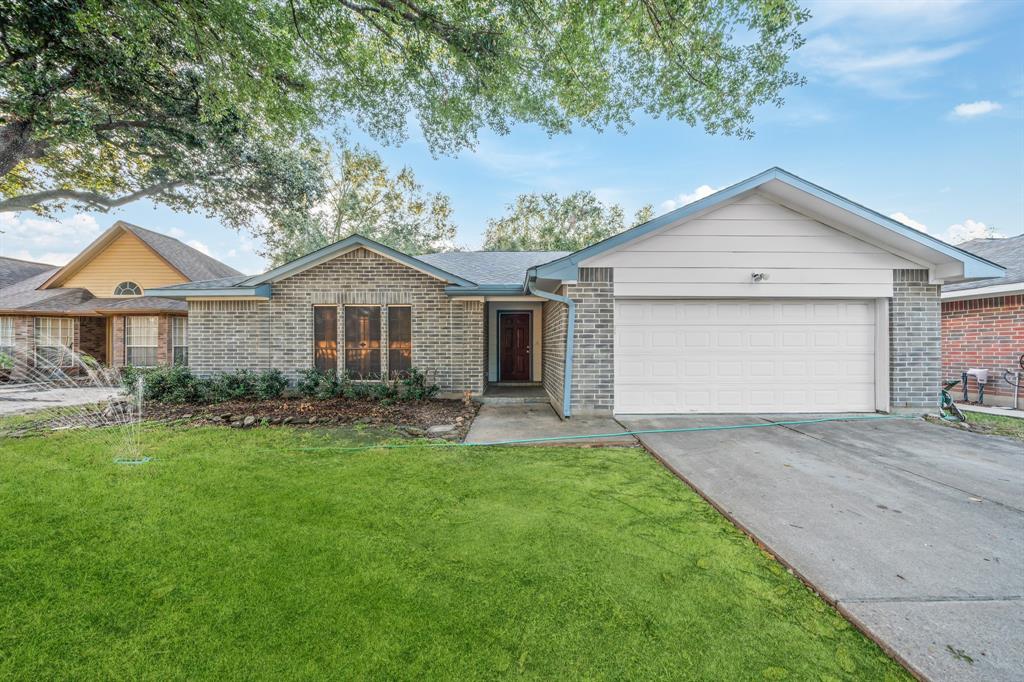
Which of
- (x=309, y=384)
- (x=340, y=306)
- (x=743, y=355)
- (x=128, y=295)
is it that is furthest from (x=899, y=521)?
Result: (x=128, y=295)

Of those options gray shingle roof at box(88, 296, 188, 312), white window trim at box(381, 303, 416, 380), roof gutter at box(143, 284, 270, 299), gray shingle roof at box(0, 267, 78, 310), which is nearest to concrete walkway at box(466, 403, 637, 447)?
white window trim at box(381, 303, 416, 380)

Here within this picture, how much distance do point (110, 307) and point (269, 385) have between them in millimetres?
9754

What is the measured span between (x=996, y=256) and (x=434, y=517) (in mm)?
15198

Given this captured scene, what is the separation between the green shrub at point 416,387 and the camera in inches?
340

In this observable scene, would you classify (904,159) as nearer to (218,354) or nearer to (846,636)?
(846,636)

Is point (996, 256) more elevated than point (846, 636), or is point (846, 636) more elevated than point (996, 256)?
point (996, 256)

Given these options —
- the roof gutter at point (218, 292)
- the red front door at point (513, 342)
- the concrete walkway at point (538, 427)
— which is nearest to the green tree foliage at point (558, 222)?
the red front door at point (513, 342)

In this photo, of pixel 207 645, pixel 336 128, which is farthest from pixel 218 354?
pixel 207 645

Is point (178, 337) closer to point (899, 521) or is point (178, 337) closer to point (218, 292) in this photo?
point (218, 292)

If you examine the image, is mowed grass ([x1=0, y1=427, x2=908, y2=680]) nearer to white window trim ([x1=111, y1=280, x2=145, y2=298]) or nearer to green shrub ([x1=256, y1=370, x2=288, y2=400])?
green shrub ([x1=256, y1=370, x2=288, y2=400])

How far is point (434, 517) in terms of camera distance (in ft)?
10.6

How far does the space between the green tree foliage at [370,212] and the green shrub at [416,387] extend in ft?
53.5

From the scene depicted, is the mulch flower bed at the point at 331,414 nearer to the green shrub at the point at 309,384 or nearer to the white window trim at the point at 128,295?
the green shrub at the point at 309,384

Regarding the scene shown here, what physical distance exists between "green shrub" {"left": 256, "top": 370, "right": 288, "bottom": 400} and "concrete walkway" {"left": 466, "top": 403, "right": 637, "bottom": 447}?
4749 mm
